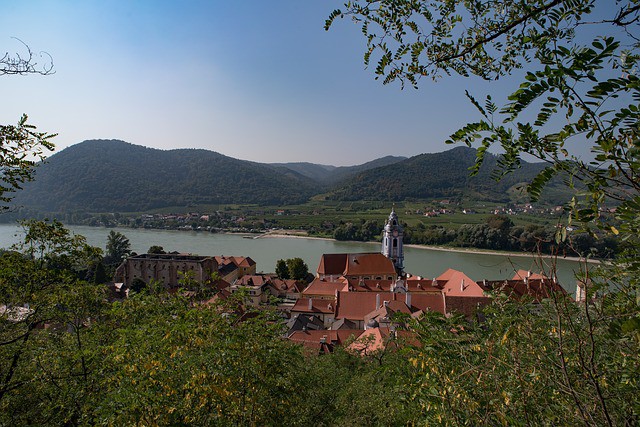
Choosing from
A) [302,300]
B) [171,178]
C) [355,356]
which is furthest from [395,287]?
[171,178]

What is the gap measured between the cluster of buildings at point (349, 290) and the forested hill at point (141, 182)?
5959 cm

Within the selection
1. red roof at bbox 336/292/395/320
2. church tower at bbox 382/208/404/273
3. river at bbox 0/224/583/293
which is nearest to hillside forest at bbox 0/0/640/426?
red roof at bbox 336/292/395/320

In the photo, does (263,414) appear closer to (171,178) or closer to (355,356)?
(355,356)

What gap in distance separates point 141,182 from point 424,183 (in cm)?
8261

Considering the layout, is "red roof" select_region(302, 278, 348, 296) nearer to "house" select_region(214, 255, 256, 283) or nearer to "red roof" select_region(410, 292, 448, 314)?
"red roof" select_region(410, 292, 448, 314)

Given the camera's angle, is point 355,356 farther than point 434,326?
Yes

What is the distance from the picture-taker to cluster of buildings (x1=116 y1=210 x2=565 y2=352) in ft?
45.3

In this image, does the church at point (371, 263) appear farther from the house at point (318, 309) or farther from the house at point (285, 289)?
the house at point (318, 309)

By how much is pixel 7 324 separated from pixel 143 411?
2.79 meters

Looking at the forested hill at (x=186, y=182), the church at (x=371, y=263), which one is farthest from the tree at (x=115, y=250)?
the forested hill at (x=186, y=182)

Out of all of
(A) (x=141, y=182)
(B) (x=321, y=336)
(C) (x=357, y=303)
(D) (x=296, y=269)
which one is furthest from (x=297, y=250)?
(A) (x=141, y=182)

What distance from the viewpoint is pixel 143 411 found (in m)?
2.74

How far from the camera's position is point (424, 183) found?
108 metres

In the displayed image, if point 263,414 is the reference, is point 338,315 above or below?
below
